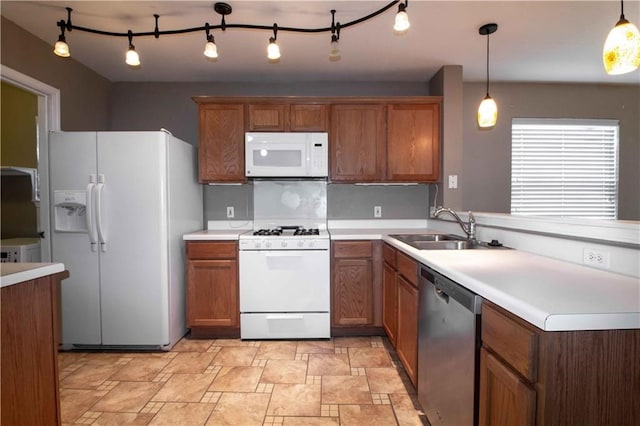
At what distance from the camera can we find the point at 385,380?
6.97 feet

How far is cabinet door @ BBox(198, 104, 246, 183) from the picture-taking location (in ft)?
9.78

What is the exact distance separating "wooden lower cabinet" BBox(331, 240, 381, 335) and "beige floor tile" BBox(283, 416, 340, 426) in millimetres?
1038

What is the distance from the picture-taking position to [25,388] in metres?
1.13

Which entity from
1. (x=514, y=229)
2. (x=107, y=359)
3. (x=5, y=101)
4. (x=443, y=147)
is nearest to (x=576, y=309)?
(x=514, y=229)

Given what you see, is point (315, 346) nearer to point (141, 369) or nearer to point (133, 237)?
point (141, 369)

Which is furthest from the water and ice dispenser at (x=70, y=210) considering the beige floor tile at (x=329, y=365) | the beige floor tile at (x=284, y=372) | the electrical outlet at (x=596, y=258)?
the electrical outlet at (x=596, y=258)

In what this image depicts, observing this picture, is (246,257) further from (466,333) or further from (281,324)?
(466,333)

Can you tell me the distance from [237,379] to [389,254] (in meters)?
1.40

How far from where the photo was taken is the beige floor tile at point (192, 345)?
261 centimetres

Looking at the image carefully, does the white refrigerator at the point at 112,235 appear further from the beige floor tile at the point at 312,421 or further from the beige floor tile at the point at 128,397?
the beige floor tile at the point at 312,421

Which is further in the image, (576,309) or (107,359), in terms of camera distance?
(107,359)

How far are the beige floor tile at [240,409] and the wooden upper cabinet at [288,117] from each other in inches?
83.9

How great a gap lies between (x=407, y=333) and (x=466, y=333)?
84 centimetres

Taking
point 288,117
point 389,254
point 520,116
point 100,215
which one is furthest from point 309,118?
point 520,116
